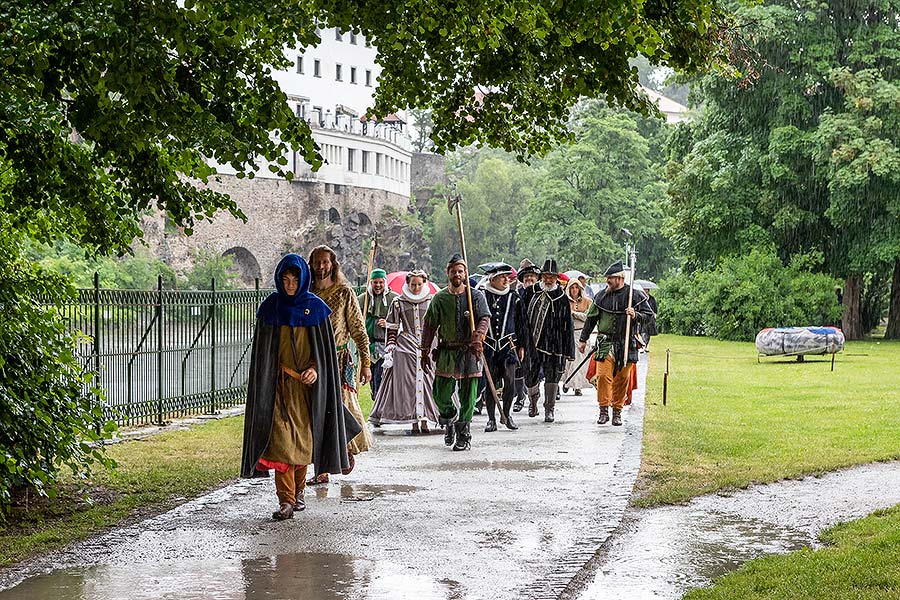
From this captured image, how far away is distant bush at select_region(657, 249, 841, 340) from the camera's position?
147ft

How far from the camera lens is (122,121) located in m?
8.62

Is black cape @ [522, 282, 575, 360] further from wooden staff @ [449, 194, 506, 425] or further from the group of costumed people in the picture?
wooden staff @ [449, 194, 506, 425]

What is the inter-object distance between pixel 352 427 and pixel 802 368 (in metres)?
20.4

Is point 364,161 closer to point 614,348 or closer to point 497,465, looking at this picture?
point 614,348

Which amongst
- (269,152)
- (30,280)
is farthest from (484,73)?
(30,280)

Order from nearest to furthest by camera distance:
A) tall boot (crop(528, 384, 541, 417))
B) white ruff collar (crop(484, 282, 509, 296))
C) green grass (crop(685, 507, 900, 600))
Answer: green grass (crop(685, 507, 900, 600))
white ruff collar (crop(484, 282, 509, 296))
tall boot (crop(528, 384, 541, 417))

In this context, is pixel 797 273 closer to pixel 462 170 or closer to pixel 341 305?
pixel 341 305

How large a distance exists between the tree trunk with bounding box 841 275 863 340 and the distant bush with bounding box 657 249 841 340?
64cm

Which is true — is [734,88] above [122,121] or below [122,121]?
above

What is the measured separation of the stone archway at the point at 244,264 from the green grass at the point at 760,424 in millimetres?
53619

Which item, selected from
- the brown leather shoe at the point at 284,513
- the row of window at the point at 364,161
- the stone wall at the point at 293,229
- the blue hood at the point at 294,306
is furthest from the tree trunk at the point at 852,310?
the row of window at the point at 364,161

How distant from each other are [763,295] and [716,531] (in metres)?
36.8

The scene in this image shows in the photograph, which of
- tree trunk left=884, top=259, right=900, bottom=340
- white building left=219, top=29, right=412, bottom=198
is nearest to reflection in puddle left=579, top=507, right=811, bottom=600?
tree trunk left=884, top=259, right=900, bottom=340

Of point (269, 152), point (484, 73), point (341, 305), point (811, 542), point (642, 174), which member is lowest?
point (811, 542)
